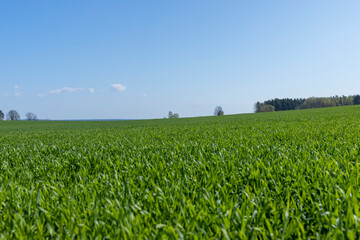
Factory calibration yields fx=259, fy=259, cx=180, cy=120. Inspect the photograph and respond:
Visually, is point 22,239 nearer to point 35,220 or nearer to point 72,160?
point 35,220

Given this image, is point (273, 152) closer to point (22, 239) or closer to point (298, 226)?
point (298, 226)

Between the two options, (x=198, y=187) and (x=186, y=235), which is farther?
(x=198, y=187)

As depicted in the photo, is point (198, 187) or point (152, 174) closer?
point (198, 187)

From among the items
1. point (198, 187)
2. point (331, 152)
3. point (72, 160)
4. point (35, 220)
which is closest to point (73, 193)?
point (35, 220)

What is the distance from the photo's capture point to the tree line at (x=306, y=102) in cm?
14388

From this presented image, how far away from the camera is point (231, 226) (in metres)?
1.93

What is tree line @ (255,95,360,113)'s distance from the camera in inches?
5664

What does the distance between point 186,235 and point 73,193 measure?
1.59m

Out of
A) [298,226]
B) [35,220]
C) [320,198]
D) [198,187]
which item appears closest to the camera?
[298,226]

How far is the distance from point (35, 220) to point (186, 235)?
50.5 inches

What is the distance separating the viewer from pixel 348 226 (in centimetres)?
176

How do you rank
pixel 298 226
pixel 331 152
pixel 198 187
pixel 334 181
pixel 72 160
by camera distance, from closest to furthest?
1. pixel 298 226
2. pixel 334 181
3. pixel 198 187
4. pixel 331 152
5. pixel 72 160

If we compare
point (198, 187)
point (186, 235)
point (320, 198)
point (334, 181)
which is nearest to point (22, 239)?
point (186, 235)

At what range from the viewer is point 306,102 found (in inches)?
6068
